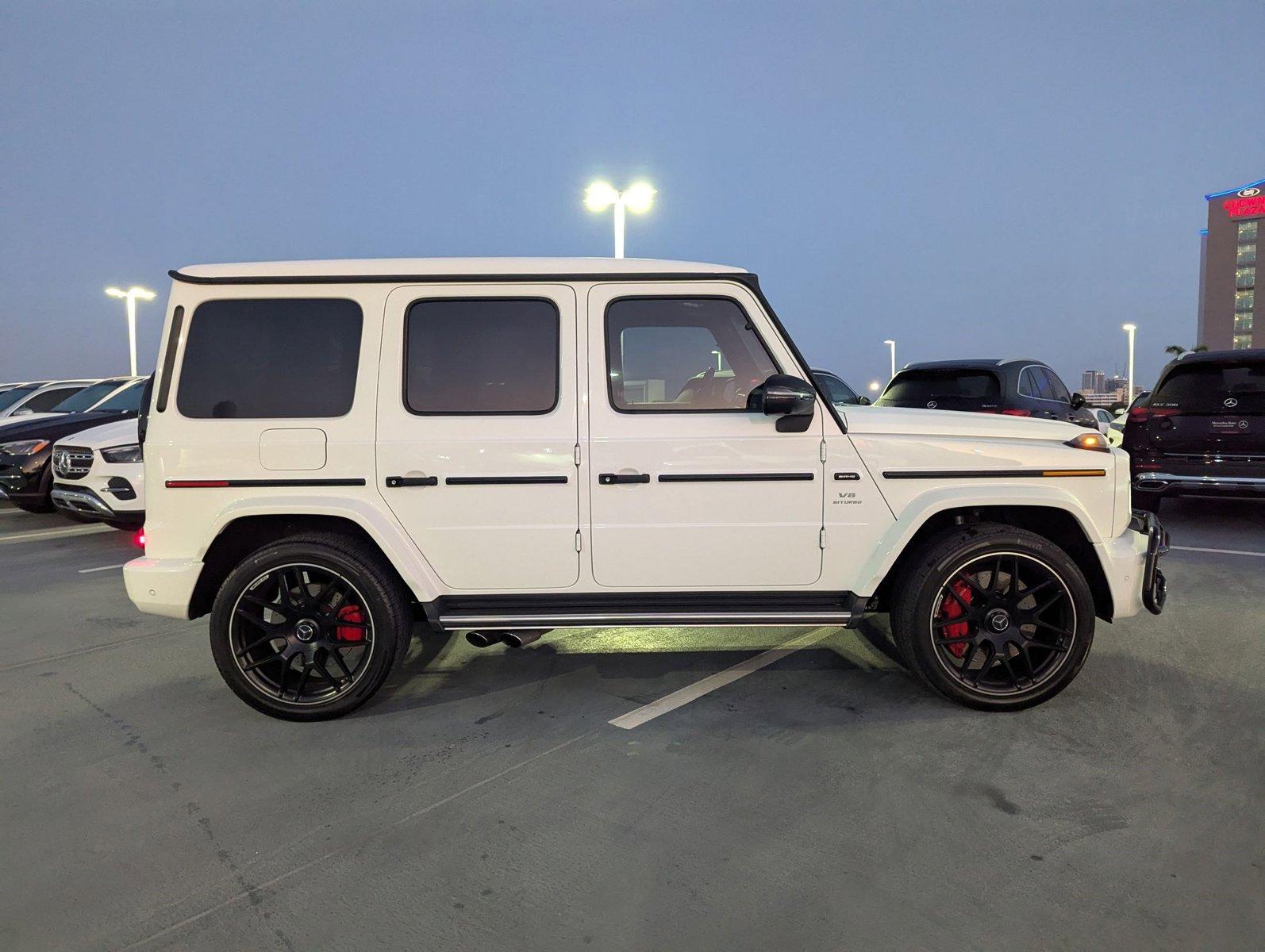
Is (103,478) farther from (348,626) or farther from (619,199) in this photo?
(619,199)

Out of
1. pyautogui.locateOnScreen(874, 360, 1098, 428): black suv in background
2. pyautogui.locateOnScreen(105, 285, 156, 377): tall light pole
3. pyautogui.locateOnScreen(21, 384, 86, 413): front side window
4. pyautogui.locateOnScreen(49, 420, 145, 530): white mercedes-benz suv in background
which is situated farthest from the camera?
pyautogui.locateOnScreen(105, 285, 156, 377): tall light pole

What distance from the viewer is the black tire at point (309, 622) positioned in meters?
3.63

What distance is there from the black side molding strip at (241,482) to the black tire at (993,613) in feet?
8.52

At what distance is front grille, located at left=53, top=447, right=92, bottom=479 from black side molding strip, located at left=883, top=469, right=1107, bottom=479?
27.7 feet

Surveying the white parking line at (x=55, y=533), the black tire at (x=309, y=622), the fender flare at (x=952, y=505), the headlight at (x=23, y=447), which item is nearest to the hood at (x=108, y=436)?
the white parking line at (x=55, y=533)

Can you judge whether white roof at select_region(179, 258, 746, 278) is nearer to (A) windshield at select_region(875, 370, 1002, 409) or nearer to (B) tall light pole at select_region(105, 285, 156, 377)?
(A) windshield at select_region(875, 370, 1002, 409)

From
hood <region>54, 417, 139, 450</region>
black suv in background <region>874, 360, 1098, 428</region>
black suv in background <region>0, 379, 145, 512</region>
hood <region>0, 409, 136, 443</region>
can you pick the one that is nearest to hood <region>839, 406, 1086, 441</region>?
black suv in background <region>874, 360, 1098, 428</region>

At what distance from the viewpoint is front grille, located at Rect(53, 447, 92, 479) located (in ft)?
28.1

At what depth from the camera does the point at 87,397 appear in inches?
460

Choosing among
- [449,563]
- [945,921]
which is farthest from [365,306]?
→ [945,921]

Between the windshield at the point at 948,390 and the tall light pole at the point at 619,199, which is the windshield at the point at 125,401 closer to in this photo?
the tall light pole at the point at 619,199

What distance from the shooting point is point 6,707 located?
13.2 ft

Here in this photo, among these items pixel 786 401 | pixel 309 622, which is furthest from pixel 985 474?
pixel 309 622

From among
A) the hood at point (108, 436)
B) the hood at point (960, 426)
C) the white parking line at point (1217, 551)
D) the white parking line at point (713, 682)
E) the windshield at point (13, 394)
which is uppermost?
the windshield at point (13, 394)
